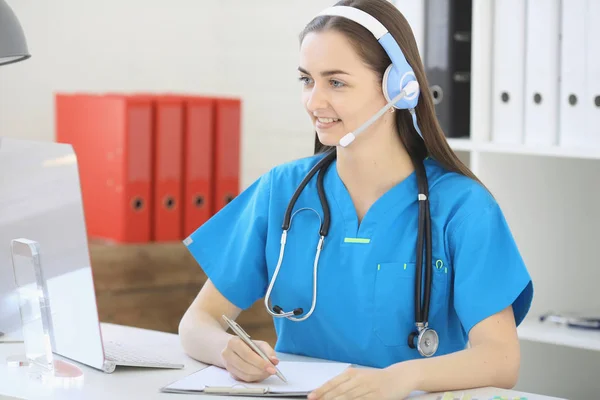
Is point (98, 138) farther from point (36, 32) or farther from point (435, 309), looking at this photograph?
point (435, 309)

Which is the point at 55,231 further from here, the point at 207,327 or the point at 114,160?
the point at 114,160

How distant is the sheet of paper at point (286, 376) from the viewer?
144 cm

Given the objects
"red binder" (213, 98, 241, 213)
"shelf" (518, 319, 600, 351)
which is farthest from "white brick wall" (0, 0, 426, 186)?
"shelf" (518, 319, 600, 351)

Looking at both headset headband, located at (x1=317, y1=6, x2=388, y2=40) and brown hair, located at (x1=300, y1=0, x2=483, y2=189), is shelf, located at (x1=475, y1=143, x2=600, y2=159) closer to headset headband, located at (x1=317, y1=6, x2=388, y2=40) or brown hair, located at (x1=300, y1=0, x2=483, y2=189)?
brown hair, located at (x1=300, y1=0, x2=483, y2=189)

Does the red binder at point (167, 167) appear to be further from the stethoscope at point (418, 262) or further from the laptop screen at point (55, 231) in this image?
the laptop screen at point (55, 231)

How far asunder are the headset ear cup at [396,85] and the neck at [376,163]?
0.29ft

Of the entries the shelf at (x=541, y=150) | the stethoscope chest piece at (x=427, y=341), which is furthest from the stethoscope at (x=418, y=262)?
the shelf at (x=541, y=150)

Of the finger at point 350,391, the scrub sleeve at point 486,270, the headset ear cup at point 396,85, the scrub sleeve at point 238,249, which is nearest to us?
the finger at point 350,391

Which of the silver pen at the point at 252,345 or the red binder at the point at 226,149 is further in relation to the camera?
the red binder at the point at 226,149

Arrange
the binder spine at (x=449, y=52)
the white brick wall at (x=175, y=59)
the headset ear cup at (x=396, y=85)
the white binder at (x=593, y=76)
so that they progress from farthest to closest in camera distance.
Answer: the white brick wall at (x=175, y=59)
the binder spine at (x=449, y=52)
the white binder at (x=593, y=76)
the headset ear cup at (x=396, y=85)

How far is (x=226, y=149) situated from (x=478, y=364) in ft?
4.46

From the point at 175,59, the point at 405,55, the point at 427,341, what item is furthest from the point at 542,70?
the point at 175,59

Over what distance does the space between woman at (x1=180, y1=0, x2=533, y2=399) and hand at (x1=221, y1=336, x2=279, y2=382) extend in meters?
0.01

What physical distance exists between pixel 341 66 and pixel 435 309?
1.52 feet
